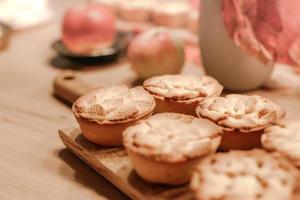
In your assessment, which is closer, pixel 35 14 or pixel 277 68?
pixel 277 68

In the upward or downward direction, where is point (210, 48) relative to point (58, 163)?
upward

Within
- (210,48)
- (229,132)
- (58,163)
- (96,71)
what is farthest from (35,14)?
(229,132)

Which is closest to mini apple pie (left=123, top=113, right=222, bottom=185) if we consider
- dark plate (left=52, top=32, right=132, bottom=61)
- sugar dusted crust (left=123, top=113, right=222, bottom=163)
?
sugar dusted crust (left=123, top=113, right=222, bottom=163)

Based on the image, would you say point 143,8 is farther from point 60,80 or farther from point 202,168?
point 202,168

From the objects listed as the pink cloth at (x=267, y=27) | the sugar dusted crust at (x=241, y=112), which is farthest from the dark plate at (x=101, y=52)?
the sugar dusted crust at (x=241, y=112)

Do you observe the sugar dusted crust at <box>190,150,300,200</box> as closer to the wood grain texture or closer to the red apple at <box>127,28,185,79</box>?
the wood grain texture

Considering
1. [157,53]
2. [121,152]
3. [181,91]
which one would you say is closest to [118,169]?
[121,152]
